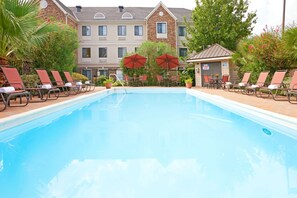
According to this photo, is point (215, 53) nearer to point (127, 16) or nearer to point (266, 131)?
point (127, 16)

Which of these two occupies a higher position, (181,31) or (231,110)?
(181,31)

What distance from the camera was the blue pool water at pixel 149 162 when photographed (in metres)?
3.26

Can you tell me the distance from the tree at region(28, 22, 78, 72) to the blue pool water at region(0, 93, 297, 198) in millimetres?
9393

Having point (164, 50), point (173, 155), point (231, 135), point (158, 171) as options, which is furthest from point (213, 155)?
point (164, 50)

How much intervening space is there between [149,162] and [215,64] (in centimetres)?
2159

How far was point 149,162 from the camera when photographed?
14.1 feet

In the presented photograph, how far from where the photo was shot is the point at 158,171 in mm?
3893

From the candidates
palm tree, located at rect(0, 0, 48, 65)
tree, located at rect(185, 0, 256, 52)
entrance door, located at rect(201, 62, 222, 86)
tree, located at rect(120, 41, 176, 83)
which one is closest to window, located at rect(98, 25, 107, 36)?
tree, located at rect(120, 41, 176, 83)

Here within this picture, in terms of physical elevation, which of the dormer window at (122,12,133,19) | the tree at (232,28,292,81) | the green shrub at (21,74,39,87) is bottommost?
the green shrub at (21,74,39,87)

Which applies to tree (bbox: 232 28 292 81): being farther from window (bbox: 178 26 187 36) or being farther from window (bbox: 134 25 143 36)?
window (bbox: 134 25 143 36)

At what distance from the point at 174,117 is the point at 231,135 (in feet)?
9.07

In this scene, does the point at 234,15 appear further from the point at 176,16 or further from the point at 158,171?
the point at 158,171

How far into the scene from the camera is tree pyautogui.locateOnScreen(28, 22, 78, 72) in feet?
51.8

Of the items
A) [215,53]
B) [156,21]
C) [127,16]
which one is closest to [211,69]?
[215,53]
